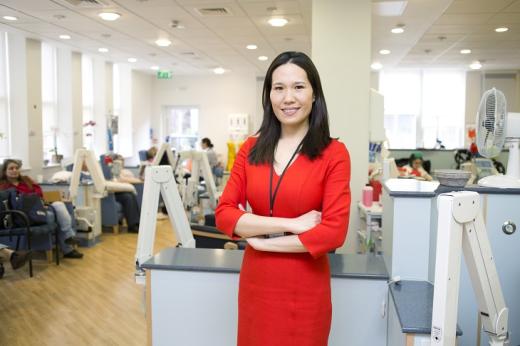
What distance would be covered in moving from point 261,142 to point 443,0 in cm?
473

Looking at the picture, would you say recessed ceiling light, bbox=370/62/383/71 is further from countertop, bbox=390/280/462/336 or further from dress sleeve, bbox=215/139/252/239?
dress sleeve, bbox=215/139/252/239

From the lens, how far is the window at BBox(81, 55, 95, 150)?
1079cm

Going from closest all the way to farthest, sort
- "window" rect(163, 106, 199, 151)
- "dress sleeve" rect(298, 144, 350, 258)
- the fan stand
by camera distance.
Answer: "dress sleeve" rect(298, 144, 350, 258) → the fan stand → "window" rect(163, 106, 199, 151)

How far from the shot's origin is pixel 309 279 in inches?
63.4

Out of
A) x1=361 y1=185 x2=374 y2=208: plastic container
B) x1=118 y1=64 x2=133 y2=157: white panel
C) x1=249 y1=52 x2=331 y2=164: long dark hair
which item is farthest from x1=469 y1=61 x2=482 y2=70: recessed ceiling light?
x1=249 y1=52 x2=331 y2=164: long dark hair

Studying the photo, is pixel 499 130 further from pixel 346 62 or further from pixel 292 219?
pixel 346 62

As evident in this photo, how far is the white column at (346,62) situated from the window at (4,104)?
5.87 meters

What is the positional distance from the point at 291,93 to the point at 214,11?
15.9 feet

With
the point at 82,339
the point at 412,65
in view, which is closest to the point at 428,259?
the point at 82,339

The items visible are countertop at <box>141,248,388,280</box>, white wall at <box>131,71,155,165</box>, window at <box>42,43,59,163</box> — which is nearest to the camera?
countertop at <box>141,248,388,280</box>

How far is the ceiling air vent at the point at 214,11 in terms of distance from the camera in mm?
6020

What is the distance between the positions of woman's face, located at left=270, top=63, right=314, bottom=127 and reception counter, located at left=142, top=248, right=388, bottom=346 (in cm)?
79

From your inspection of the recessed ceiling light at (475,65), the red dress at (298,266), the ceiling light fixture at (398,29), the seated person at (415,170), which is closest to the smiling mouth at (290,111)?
the red dress at (298,266)

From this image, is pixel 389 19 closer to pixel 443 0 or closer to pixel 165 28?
pixel 443 0
